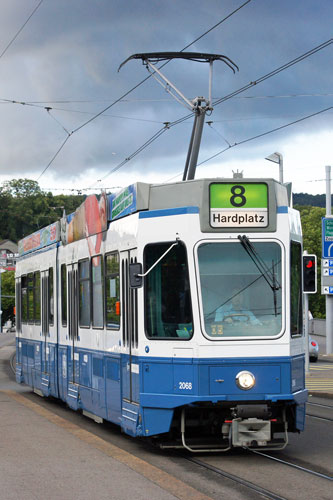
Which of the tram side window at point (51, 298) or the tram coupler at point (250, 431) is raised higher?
the tram side window at point (51, 298)

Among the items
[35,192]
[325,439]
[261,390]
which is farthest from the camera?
[35,192]

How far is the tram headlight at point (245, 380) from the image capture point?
1020cm

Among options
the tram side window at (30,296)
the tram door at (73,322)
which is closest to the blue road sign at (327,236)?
the tram side window at (30,296)

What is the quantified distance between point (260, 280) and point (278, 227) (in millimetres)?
653

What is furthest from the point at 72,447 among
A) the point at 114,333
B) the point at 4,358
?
the point at 4,358

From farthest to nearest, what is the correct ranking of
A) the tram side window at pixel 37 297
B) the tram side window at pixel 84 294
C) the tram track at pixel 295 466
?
the tram side window at pixel 37 297
the tram side window at pixel 84 294
the tram track at pixel 295 466

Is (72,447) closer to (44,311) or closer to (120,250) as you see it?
(120,250)

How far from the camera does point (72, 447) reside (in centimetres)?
1127

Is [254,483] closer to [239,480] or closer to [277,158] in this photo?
[239,480]

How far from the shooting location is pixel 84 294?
14.0 metres

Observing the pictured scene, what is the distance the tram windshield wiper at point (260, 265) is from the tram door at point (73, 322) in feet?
15.5

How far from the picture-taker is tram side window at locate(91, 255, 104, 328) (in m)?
12.8

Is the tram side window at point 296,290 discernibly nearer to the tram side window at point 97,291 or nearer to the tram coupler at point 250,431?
the tram coupler at point 250,431

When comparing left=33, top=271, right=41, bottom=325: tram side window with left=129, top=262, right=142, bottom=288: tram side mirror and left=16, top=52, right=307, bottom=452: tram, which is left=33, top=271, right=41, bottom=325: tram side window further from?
left=129, top=262, right=142, bottom=288: tram side mirror
